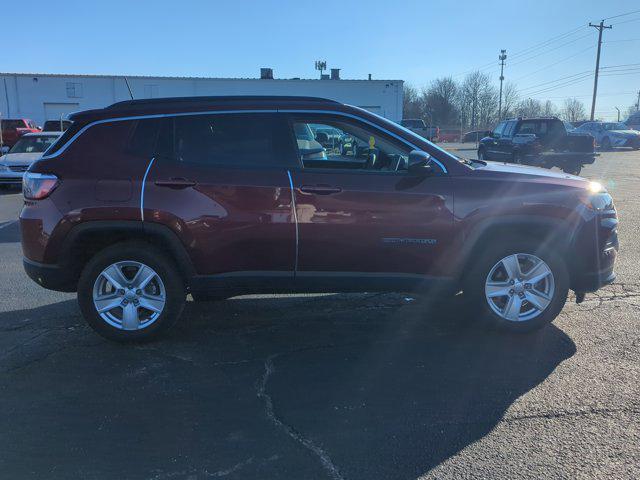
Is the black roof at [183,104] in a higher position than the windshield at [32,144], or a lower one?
higher

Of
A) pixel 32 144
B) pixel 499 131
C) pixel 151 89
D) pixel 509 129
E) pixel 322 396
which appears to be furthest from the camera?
pixel 151 89

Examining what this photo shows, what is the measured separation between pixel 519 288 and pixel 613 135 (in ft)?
113

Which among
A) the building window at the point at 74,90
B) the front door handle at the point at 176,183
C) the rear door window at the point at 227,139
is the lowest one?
the front door handle at the point at 176,183

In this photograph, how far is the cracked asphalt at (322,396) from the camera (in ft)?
9.16

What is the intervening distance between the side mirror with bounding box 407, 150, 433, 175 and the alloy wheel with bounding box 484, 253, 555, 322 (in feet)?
3.63

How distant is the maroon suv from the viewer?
4117mm

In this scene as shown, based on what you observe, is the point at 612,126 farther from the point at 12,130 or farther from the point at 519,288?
the point at 12,130

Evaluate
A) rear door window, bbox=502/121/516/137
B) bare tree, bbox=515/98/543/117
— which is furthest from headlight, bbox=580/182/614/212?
bare tree, bbox=515/98/543/117

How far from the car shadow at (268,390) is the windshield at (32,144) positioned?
11851mm

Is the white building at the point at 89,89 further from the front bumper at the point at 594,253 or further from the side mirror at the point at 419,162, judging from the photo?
the side mirror at the point at 419,162

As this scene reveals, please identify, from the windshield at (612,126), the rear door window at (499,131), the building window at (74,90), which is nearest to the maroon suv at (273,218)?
the rear door window at (499,131)

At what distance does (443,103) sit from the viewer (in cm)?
8494

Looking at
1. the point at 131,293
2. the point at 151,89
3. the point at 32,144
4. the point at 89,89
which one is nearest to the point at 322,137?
the point at 131,293

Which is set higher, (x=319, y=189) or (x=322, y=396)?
(x=319, y=189)
